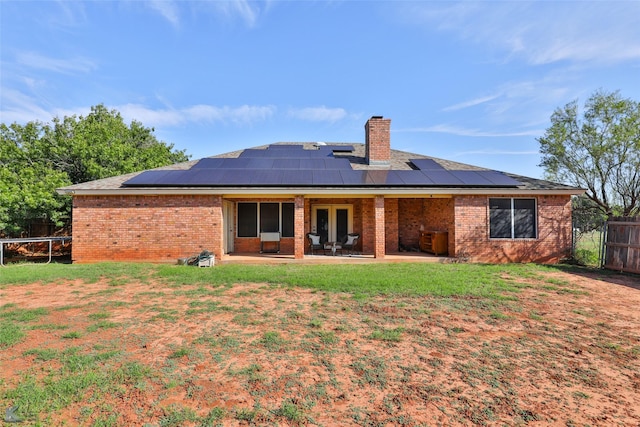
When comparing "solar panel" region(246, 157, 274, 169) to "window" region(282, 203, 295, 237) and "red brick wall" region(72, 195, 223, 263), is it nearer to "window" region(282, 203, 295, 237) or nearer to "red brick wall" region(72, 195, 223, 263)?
"window" region(282, 203, 295, 237)

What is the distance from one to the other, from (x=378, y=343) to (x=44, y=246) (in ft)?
51.7

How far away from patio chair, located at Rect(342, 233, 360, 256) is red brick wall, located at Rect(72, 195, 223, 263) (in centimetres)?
504

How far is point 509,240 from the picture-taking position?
430 inches

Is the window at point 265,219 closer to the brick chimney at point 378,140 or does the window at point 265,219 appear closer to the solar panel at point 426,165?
the brick chimney at point 378,140

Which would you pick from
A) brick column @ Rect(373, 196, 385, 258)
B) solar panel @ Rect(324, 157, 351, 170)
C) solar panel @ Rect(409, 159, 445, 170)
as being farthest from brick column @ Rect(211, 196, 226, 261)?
solar panel @ Rect(409, 159, 445, 170)

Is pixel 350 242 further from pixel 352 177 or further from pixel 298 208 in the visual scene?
pixel 298 208

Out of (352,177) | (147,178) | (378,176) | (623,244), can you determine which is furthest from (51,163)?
(623,244)

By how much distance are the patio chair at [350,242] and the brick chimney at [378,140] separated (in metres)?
3.64

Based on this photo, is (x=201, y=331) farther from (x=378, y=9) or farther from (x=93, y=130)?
(x=93, y=130)

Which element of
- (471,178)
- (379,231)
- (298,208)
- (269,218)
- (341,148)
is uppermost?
(341,148)

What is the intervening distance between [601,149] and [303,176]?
38.7 feet

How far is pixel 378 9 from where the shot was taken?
946 centimetres

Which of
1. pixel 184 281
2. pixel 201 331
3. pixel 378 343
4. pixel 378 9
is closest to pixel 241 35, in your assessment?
pixel 378 9

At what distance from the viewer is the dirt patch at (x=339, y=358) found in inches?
103
